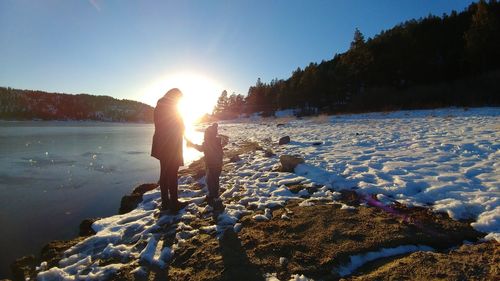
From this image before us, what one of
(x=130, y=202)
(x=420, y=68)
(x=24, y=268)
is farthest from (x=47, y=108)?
(x=24, y=268)

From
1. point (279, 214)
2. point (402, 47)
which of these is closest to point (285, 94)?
point (402, 47)

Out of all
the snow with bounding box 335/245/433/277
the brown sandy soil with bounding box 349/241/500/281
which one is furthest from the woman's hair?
the brown sandy soil with bounding box 349/241/500/281

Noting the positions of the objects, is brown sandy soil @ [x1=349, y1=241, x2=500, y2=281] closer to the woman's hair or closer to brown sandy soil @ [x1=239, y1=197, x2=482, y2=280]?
brown sandy soil @ [x1=239, y1=197, x2=482, y2=280]

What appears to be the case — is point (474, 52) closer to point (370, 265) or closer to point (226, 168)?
point (226, 168)

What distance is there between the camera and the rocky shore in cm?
345

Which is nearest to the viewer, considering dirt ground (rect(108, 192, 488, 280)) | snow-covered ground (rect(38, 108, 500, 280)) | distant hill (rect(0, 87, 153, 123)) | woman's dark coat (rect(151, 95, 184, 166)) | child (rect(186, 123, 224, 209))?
dirt ground (rect(108, 192, 488, 280))

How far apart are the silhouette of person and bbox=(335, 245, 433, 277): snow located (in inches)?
153

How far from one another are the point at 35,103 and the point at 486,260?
217m

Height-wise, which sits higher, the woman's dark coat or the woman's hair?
the woman's hair

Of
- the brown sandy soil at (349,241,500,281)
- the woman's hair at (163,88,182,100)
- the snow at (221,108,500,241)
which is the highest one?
the woman's hair at (163,88,182,100)

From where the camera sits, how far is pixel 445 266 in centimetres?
334

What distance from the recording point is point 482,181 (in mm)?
5980

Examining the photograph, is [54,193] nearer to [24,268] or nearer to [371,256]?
[24,268]

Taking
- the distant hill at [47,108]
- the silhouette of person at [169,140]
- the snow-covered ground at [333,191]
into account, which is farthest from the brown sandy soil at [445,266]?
the distant hill at [47,108]
